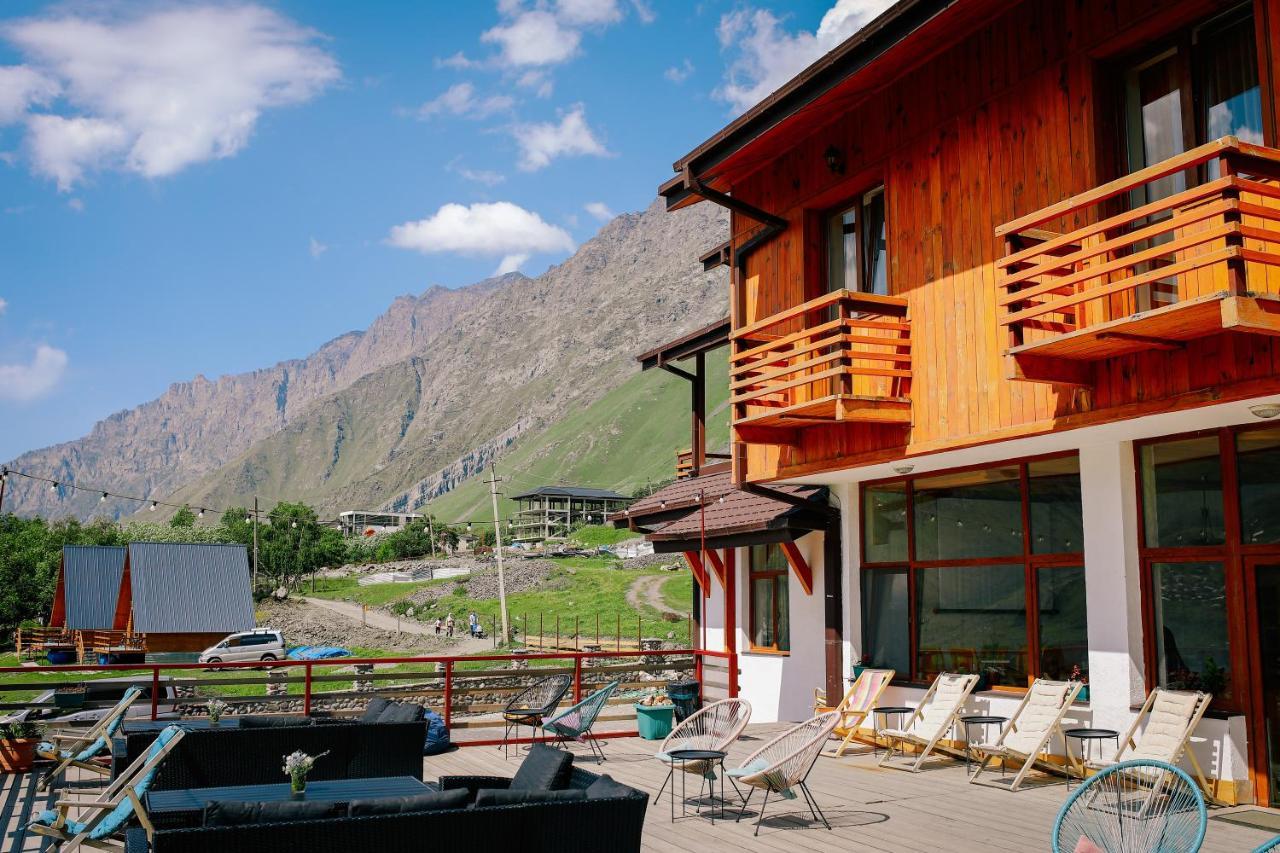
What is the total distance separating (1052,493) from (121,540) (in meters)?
82.4

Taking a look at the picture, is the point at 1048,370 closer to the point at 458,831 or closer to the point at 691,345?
the point at 458,831

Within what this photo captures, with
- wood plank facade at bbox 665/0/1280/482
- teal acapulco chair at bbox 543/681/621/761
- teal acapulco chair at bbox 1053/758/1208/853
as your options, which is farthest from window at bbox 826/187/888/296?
teal acapulco chair at bbox 1053/758/1208/853

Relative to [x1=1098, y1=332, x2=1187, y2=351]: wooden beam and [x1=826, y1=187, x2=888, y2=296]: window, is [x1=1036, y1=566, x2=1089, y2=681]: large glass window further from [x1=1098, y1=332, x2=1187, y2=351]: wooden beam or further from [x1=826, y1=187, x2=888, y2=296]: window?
[x1=826, y1=187, x2=888, y2=296]: window

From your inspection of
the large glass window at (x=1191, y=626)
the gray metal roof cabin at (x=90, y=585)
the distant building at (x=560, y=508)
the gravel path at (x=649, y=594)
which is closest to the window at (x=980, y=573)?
the large glass window at (x=1191, y=626)

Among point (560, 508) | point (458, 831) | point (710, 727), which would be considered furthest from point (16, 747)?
point (560, 508)

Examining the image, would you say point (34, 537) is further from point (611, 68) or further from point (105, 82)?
point (611, 68)

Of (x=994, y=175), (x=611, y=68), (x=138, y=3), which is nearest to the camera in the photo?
(x=994, y=175)

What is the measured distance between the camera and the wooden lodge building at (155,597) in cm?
3866

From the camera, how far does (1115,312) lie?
782cm

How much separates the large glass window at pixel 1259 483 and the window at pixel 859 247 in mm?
3825

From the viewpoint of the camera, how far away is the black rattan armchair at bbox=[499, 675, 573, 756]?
1184 cm

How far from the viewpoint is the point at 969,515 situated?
36.4ft

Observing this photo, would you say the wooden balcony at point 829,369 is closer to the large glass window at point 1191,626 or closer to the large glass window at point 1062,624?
the large glass window at point 1062,624

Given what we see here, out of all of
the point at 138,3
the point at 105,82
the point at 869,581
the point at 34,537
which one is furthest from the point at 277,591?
the point at 869,581
